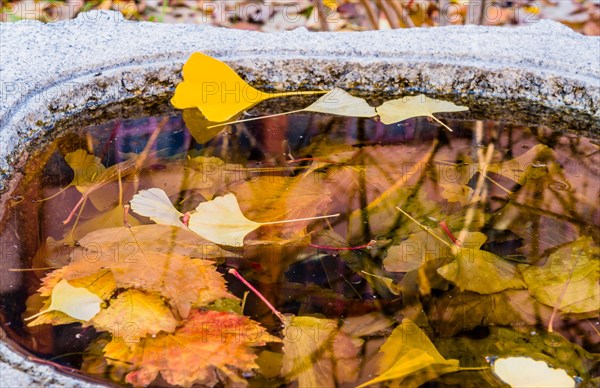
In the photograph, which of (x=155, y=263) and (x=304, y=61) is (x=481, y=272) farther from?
(x=304, y=61)

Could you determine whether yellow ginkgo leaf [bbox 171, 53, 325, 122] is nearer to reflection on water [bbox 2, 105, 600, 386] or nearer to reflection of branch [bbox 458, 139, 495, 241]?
reflection on water [bbox 2, 105, 600, 386]

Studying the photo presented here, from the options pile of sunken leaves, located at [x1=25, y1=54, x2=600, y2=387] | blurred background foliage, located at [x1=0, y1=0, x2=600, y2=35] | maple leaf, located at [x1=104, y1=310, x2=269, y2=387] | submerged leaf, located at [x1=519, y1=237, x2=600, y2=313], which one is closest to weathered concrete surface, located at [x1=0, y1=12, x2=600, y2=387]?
pile of sunken leaves, located at [x1=25, y1=54, x2=600, y2=387]

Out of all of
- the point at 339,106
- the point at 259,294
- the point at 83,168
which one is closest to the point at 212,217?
the point at 259,294

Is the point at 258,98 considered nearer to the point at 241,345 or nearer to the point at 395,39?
the point at 395,39

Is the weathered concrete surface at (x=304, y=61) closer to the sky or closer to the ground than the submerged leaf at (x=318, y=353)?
closer to the sky

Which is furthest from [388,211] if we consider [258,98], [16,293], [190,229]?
[16,293]

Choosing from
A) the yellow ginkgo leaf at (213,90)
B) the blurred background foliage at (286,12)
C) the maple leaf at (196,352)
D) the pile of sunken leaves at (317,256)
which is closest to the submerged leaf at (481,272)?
the pile of sunken leaves at (317,256)

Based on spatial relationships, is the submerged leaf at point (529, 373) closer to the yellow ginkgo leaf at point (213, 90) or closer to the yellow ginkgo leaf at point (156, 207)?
the yellow ginkgo leaf at point (156, 207)

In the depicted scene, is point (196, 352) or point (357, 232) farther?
point (357, 232)
